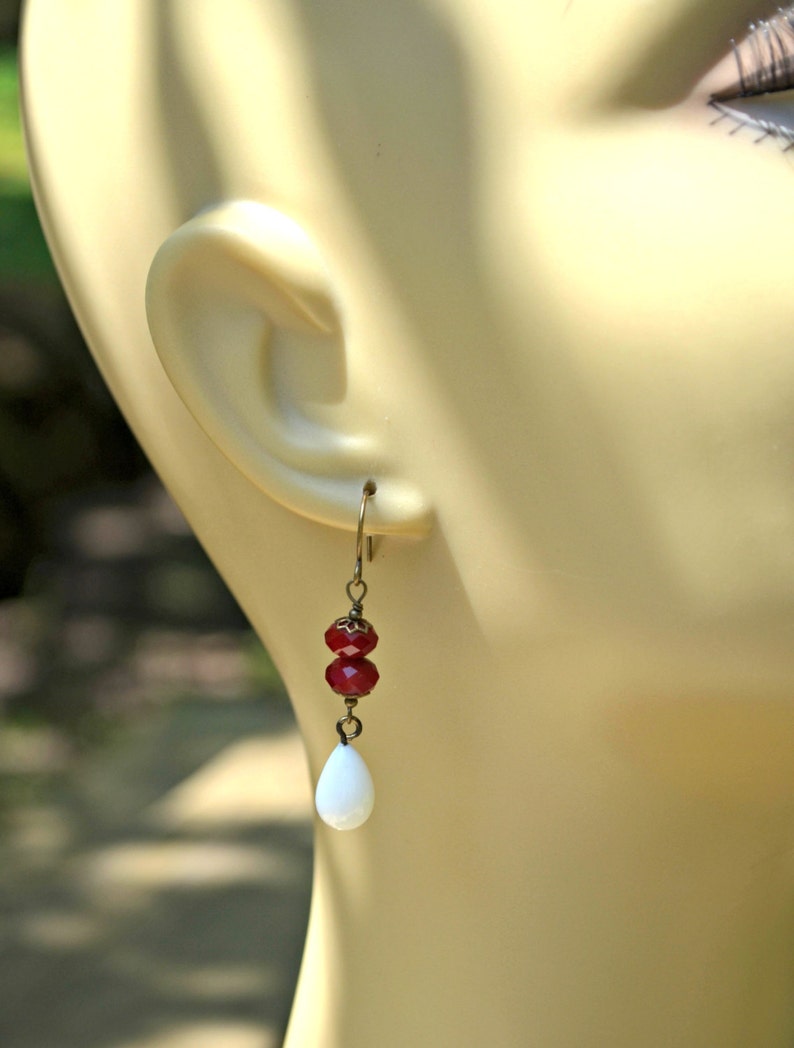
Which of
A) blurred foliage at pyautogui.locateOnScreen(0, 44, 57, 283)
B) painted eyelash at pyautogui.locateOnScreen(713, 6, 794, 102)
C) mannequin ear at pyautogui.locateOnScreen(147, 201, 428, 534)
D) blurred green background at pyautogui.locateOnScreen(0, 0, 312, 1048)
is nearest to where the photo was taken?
painted eyelash at pyautogui.locateOnScreen(713, 6, 794, 102)

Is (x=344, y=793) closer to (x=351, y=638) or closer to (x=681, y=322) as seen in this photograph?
(x=351, y=638)

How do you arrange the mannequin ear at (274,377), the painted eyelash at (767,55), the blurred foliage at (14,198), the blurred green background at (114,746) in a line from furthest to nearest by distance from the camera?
the blurred foliage at (14,198) → the blurred green background at (114,746) → the mannequin ear at (274,377) → the painted eyelash at (767,55)

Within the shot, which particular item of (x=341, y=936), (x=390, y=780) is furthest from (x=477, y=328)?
(x=341, y=936)

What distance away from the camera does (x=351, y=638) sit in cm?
88

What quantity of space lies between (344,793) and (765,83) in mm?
622

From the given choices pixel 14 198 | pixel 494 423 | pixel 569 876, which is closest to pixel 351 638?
pixel 494 423

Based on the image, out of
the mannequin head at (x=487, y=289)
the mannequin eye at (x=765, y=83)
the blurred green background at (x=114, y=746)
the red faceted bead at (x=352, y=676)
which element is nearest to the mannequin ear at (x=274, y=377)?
the mannequin head at (x=487, y=289)

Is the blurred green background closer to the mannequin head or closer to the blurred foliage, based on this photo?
the blurred foliage

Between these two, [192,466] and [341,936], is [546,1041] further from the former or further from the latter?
[192,466]

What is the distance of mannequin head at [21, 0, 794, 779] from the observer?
794mm

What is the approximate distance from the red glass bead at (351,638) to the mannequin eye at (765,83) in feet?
1.54

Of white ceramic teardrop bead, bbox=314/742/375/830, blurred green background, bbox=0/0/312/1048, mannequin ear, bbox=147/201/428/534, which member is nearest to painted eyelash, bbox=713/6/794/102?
mannequin ear, bbox=147/201/428/534

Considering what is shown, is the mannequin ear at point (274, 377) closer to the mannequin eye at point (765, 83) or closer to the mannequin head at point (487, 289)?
the mannequin head at point (487, 289)

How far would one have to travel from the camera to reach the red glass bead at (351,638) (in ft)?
2.89
